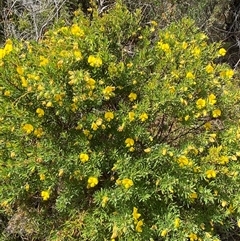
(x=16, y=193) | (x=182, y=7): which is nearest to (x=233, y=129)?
(x=16, y=193)

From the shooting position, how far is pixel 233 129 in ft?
8.21

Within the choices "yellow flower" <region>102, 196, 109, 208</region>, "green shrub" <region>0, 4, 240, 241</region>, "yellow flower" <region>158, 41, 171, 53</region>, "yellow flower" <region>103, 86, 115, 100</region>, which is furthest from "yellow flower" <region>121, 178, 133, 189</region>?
"yellow flower" <region>158, 41, 171, 53</region>

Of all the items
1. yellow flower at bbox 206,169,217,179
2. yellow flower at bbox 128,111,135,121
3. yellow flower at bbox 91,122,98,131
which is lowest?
yellow flower at bbox 206,169,217,179

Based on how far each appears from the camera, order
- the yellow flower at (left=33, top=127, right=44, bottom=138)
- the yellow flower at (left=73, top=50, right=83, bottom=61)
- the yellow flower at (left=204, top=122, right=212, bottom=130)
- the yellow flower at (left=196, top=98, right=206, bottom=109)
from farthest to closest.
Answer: the yellow flower at (left=204, top=122, right=212, bottom=130)
the yellow flower at (left=196, top=98, right=206, bottom=109)
the yellow flower at (left=33, top=127, right=44, bottom=138)
the yellow flower at (left=73, top=50, right=83, bottom=61)

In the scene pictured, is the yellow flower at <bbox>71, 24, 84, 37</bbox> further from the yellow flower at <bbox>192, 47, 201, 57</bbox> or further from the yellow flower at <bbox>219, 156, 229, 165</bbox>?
the yellow flower at <bbox>219, 156, 229, 165</bbox>

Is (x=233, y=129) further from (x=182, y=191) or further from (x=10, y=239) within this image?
(x=10, y=239)

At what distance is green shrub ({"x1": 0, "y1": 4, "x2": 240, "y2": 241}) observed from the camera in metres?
2.22

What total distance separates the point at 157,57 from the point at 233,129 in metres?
0.64

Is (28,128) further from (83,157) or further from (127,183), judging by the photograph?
(127,183)

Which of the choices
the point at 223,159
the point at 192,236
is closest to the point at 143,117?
the point at 223,159

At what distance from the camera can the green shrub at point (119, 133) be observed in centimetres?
222

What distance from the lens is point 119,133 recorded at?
234cm

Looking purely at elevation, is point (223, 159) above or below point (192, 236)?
above

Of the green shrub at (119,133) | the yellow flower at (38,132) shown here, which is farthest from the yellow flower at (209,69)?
the yellow flower at (38,132)
